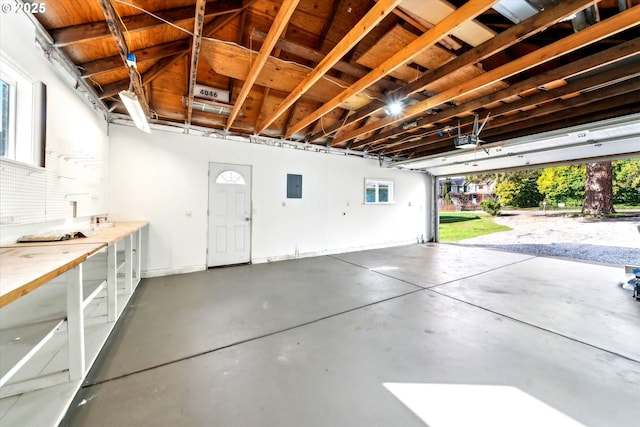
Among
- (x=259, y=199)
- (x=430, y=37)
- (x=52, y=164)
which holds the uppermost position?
(x=430, y=37)

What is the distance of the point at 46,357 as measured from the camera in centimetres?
179

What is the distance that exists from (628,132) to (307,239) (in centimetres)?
585

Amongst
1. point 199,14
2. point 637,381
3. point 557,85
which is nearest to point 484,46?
point 557,85

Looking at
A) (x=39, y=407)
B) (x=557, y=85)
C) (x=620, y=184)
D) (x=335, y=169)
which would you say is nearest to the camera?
(x=39, y=407)

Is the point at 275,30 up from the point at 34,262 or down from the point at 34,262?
up

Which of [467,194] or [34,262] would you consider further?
[467,194]

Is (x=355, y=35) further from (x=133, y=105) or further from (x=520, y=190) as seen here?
(x=520, y=190)

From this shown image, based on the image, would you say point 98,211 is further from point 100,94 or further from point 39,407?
point 39,407

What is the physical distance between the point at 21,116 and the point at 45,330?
6.22 ft

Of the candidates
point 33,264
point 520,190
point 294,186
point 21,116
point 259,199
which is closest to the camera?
point 33,264

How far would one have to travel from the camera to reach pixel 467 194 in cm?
1739

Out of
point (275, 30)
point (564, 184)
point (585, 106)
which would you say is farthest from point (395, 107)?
point (564, 184)

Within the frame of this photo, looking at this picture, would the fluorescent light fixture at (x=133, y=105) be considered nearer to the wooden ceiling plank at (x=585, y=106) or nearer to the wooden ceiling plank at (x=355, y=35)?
the wooden ceiling plank at (x=355, y=35)

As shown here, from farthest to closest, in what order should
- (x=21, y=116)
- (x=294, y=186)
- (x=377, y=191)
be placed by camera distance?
(x=377, y=191), (x=294, y=186), (x=21, y=116)
